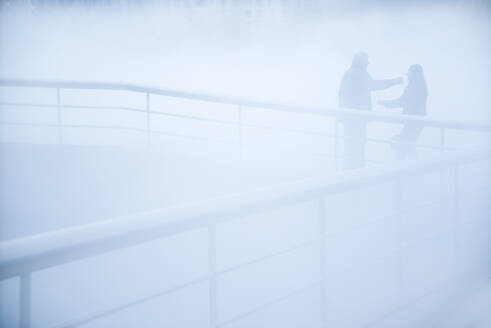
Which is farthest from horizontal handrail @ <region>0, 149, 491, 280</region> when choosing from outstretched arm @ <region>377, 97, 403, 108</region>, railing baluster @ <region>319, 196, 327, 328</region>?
outstretched arm @ <region>377, 97, 403, 108</region>

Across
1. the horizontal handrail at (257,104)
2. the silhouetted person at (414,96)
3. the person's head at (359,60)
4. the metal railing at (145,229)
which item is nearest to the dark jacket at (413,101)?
the silhouetted person at (414,96)

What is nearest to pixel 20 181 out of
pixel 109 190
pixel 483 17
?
pixel 109 190

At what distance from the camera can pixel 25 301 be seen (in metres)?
0.81

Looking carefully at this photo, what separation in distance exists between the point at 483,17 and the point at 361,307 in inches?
420

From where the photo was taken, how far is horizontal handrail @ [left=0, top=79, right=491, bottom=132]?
337 centimetres

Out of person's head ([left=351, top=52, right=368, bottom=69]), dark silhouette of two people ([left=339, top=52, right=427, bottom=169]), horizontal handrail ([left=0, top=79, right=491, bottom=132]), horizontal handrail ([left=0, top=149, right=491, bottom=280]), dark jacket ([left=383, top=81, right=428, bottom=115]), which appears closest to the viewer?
horizontal handrail ([left=0, top=149, right=491, bottom=280])

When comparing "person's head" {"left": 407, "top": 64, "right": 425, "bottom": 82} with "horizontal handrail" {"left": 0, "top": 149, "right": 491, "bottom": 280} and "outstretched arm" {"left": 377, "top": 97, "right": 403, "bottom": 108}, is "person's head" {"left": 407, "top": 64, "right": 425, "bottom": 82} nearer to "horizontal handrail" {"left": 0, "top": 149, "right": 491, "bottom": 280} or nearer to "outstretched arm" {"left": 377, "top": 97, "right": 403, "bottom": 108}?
"outstretched arm" {"left": 377, "top": 97, "right": 403, "bottom": 108}

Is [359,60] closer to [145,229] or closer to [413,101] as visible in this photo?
[413,101]

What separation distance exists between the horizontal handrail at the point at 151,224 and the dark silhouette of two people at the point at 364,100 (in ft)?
9.39

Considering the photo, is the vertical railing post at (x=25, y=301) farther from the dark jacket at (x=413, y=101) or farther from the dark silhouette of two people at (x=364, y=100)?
the dark jacket at (x=413, y=101)

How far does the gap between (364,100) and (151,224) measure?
154 inches

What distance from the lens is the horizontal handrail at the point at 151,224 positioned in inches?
31.2

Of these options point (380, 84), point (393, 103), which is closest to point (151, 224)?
point (380, 84)

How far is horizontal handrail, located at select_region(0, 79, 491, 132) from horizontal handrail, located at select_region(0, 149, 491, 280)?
191 centimetres
